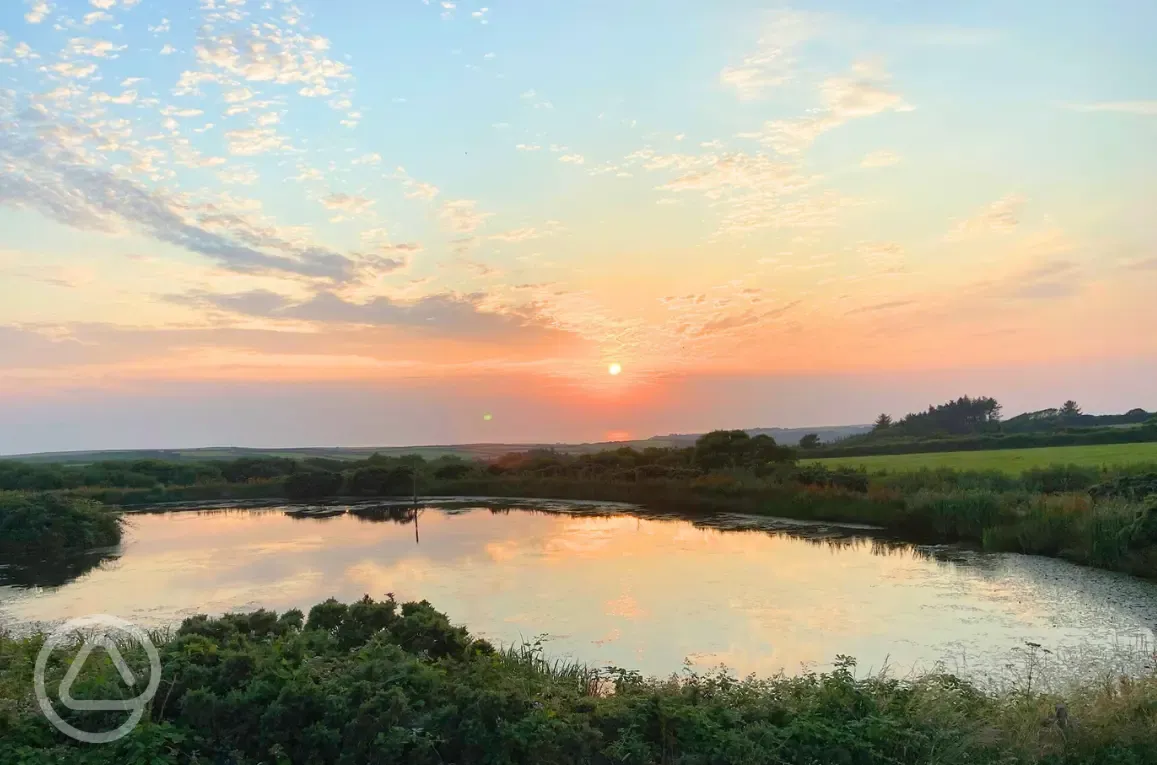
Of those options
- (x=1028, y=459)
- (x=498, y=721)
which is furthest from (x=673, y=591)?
(x=1028, y=459)

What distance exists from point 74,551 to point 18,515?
53.4 inches

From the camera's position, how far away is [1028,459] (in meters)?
27.7

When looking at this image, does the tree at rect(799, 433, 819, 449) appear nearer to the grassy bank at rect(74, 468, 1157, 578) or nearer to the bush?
the grassy bank at rect(74, 468, 1157, 578)

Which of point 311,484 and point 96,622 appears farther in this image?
point 311,484

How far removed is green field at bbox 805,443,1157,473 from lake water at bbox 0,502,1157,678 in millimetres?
10928

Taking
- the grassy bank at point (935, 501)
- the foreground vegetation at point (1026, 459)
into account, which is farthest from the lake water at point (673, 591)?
the foreground vegetation at point (1026, 459)

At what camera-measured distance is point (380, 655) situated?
4828 mm

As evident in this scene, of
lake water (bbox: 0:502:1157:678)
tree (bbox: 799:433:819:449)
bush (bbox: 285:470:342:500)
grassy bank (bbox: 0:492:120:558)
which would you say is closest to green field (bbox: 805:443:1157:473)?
tree (bbox: 799:433:819:449)

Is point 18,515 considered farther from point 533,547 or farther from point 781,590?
point 781,590

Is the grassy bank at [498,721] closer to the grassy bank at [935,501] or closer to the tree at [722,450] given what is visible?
the grassy bank at [935,501]

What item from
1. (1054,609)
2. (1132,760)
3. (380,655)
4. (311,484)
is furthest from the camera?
(311,484)

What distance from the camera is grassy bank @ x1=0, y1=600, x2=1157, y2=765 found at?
389cm

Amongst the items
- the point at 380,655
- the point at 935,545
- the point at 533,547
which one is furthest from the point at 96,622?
the point at 935,545

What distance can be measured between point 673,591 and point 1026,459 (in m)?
22.2
